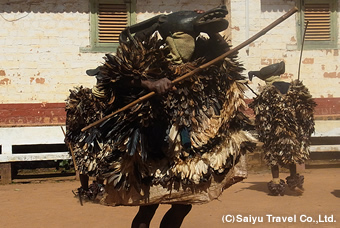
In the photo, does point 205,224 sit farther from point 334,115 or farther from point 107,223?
point 334,115

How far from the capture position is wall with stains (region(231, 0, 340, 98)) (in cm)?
1148

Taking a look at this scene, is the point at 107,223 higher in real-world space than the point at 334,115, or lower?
lower

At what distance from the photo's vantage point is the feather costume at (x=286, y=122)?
7.54 metres

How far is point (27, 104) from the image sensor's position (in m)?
10.9

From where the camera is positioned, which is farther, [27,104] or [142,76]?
[27,104]

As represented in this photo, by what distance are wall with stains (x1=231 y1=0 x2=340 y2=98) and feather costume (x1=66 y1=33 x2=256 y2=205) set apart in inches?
316

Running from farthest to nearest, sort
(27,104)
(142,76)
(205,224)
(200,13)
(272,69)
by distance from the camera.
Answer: (27,104), (272,69), (205,224), (200,13), (142,76)

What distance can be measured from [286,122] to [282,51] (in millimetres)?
4701

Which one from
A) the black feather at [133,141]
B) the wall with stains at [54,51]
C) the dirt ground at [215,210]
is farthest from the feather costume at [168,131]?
the wall with stains at [54,51]

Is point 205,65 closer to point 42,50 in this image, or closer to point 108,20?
point 42,50

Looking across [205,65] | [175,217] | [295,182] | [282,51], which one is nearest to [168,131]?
[205,65]

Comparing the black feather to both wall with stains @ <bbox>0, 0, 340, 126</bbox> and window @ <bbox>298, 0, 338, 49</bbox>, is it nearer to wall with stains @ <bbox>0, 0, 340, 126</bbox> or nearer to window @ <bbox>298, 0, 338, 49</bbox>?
wall with stains @ <bbox>0, 0, 340, 126</bbox>

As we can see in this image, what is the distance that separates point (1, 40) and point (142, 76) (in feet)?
29.1

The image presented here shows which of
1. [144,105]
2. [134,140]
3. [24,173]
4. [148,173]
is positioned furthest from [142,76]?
[24,173]
